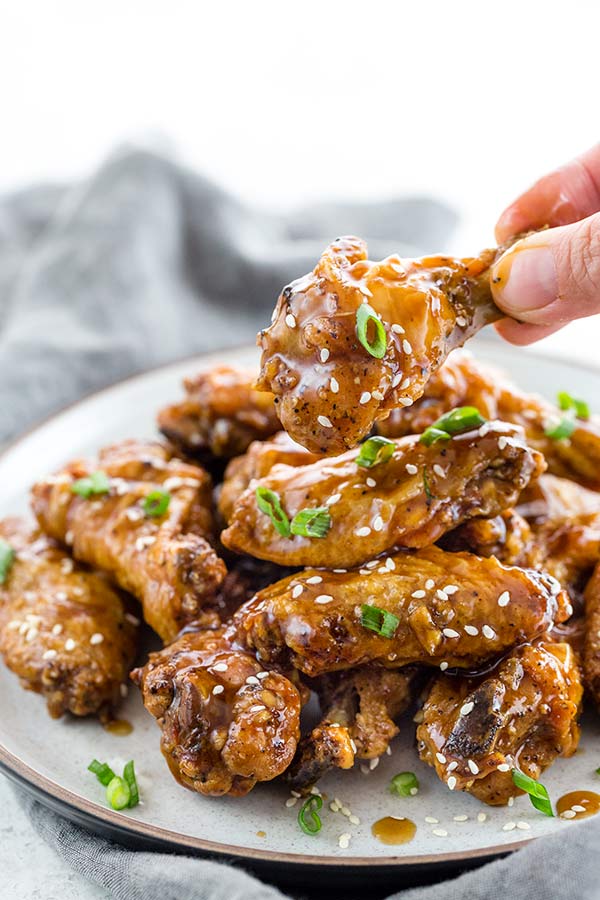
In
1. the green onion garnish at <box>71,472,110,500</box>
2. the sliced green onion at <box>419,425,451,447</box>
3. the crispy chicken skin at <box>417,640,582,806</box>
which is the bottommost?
the crispy chicken skin at <box>417,640,582,806</box>

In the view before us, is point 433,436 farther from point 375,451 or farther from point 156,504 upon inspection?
point 156,504

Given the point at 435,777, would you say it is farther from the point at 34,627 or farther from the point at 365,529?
the point at 34,627

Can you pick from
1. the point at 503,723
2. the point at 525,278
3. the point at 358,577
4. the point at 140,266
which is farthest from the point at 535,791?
the point at 140,266

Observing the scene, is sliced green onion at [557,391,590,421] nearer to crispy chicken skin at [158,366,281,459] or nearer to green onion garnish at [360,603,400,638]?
crispy chicken skin at [158,366,281,459]

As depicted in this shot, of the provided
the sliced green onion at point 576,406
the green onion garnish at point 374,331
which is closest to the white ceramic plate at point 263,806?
the sliced green onion at point 576,406

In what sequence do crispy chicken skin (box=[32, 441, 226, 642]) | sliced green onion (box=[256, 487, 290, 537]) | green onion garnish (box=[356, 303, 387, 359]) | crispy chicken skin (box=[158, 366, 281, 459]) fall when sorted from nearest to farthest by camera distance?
green onion garnish (box=[356, 303, 387, 359]) → sliced green onion (box=[256, 487, 290, 537]) → crispy chicken skin (box=[32, 441, 226, 642]) → crispy chicken skin (box=[158, 366, 281, 459])

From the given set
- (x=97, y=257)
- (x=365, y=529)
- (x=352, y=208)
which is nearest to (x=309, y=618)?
(x=365, y=529)

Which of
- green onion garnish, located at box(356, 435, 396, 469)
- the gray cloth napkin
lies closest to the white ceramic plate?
green onion garnish, located at box(356, 435, 396, 469)
